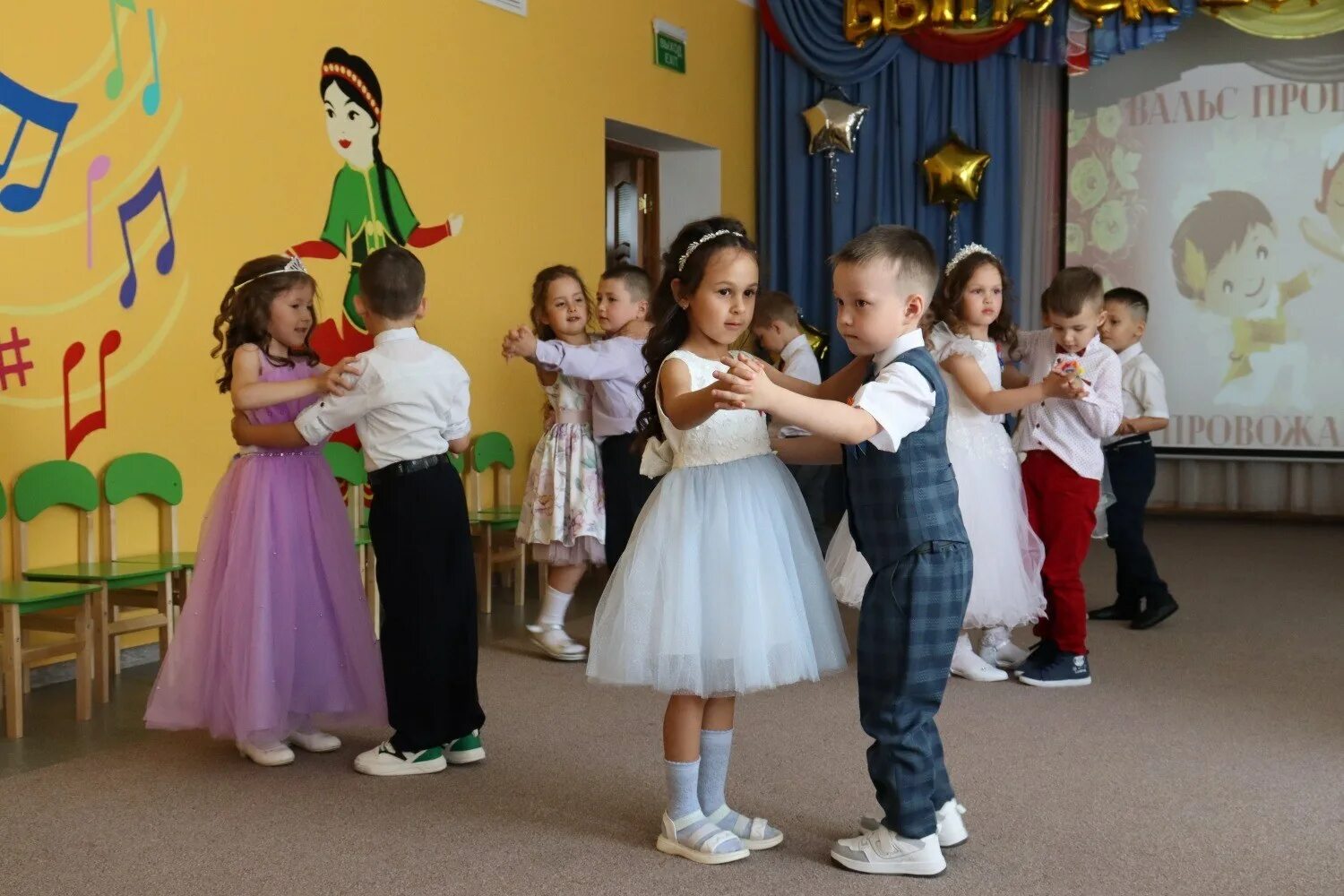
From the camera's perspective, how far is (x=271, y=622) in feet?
10.4

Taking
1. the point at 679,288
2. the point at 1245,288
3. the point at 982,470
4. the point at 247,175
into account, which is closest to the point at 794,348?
the point at 982,470

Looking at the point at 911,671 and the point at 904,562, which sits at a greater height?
the point at 904,562

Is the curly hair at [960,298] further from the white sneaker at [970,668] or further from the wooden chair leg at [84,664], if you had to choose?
the wooden chair leg at [84,664]

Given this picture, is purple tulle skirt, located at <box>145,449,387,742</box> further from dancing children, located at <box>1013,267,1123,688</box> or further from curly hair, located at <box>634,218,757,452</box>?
dancing children, located at <box>1013,267,1123,688</box>

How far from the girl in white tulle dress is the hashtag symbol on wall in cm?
237

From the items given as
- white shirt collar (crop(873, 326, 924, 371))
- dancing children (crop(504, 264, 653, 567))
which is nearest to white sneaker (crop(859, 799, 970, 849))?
white shirt collar (crop(873, 326, 924, 371))

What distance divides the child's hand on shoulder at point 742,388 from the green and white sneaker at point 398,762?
1.36 m

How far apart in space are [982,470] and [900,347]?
1477 millimetres

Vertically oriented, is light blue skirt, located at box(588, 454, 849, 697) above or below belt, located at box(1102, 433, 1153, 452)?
below

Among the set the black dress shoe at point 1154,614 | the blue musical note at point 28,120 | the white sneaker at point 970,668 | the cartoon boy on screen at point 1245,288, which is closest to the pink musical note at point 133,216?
the blue musical note at point 28,120

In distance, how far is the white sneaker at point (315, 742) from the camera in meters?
3.25

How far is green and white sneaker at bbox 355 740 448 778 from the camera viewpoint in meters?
3.05

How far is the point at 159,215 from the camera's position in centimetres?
427

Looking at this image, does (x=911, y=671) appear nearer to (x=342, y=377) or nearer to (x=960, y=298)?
(x=342, y=377)
